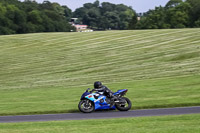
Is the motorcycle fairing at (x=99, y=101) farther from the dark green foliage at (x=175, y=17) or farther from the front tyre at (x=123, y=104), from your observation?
the dark green foliage at (x=175, y=17)

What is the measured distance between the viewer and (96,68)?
4038cm

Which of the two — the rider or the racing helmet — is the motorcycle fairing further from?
the racing helmet

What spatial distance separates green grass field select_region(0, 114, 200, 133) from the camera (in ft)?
39.4

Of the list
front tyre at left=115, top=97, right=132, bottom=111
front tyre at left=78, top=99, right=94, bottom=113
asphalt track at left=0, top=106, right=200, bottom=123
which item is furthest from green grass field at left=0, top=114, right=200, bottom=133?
front tyre at left=78, top=99, right=94, bottom=113

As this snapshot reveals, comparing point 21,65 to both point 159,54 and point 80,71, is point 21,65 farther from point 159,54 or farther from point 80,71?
point 159,54

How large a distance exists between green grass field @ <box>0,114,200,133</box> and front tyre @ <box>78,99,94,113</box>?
9.72 feet

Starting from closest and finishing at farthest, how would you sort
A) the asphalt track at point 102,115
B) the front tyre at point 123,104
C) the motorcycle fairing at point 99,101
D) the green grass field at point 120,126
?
the green grass field at point 120,126, the asphalt track at point 102,115, the front tyre at point 123,104, the motorcycle fairing at point 99,101

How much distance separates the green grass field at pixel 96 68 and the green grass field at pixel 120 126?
379 cm

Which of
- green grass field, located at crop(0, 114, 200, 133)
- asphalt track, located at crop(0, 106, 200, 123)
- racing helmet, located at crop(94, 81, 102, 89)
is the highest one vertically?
racing helmet, located at crop(94, 81, 102, 89)

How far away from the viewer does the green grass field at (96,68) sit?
21109 mm

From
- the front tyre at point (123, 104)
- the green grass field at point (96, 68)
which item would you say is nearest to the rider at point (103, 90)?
the front tyre at point (123, 104)

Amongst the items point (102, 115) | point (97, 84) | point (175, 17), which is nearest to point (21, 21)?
point (175, 17)

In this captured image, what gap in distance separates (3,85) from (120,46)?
19.5 metres

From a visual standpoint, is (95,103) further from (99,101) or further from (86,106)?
(86,106)
